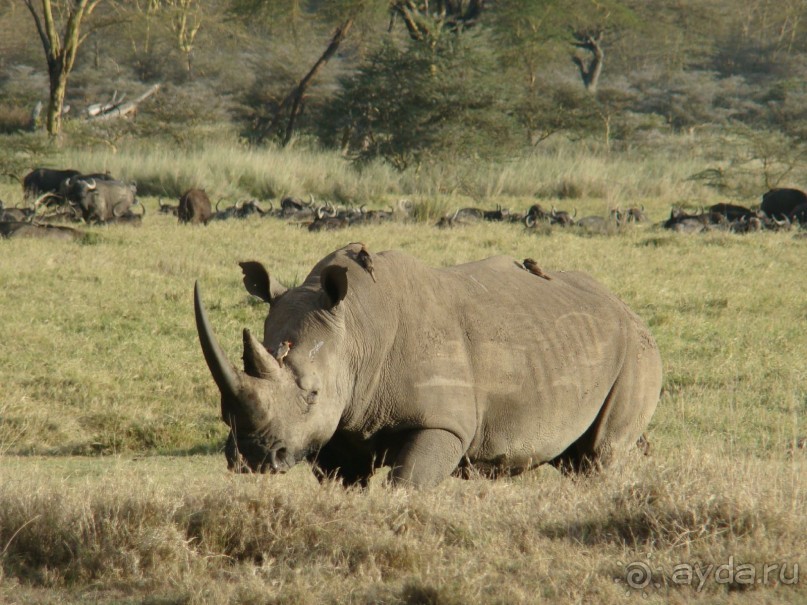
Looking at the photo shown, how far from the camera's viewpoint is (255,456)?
4.60 meters

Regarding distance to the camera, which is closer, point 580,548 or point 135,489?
point 580,548

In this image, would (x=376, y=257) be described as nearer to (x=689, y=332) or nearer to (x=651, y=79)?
(x=689, y=332)

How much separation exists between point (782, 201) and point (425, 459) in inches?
742

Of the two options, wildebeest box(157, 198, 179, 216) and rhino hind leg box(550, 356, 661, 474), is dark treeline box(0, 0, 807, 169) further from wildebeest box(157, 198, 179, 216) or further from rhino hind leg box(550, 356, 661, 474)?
rhino hind leg box(550, 356, 661, 474)

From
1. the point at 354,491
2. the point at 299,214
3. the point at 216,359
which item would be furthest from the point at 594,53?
the point at 216,359

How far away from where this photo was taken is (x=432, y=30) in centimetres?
2847

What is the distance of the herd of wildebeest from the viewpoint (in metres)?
18.1

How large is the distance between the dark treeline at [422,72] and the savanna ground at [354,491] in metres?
8.57

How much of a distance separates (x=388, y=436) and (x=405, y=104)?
74.0ft

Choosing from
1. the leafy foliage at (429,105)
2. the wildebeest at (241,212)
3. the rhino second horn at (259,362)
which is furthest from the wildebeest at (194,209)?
the rhino second horn at (259,362)

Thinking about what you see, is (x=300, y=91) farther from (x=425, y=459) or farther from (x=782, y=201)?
(x=425, y=459)

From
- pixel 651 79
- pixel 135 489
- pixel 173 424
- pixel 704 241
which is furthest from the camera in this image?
pixel 651 79

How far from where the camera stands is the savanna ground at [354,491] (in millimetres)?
4324

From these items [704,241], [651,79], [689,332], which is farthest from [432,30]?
[651,79]
